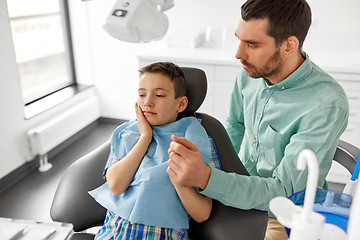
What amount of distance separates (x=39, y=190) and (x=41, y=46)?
1.40 meters

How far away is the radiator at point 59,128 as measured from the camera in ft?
9.00

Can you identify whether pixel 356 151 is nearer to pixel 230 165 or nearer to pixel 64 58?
pixel 230 165

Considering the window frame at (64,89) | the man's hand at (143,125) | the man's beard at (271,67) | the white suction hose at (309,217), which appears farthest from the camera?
the window frame at (64,89)

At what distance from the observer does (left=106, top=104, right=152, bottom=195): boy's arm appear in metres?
1.21

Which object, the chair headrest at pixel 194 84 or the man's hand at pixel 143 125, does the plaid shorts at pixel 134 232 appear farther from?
the chair headrest at pixel 194 84

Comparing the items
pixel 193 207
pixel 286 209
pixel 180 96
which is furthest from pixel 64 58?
pixel 286 209

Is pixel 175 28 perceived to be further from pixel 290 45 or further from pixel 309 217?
pixel 309 217

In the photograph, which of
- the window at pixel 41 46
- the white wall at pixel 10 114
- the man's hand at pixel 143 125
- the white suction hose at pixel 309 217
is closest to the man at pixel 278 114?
the man's hand at pixel 143 125

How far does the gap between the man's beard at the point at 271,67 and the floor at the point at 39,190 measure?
5.43ft

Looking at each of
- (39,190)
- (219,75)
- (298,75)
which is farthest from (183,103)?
(39,190)

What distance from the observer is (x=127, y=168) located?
1221 mm

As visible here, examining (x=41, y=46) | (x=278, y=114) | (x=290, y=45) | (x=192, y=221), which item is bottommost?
(x=192, y=221)

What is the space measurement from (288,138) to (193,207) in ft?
1.39

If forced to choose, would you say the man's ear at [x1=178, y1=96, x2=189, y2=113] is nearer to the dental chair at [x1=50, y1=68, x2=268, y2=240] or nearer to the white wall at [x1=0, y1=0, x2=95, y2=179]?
the dental chair at [x1=50, y1=68, x2=268, y2=240]
